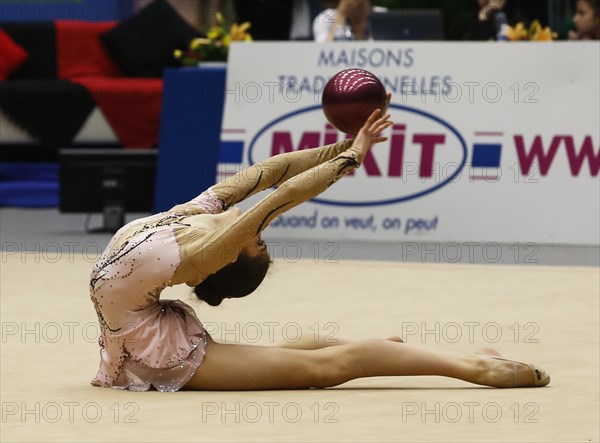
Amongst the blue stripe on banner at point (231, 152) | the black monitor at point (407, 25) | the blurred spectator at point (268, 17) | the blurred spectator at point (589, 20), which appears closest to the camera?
the blue stripe on banner at point (231, 152)

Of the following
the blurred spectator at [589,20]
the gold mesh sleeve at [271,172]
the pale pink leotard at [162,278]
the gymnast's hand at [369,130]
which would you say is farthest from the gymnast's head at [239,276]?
the blurred spectator at [589,20]

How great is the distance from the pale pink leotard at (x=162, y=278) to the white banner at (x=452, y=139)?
4.81 m

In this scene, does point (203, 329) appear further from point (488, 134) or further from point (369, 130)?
point (488, 134)

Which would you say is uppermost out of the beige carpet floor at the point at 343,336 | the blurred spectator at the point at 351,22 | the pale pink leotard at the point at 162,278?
the blurred spectator at the point at 351,22

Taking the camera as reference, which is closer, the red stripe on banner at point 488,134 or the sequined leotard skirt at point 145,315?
the sequined leotard skirt at point 145,315

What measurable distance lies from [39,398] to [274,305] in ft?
8.41

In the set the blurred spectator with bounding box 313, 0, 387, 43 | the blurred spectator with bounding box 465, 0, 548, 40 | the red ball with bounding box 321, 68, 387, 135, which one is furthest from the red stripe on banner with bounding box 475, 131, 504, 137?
the red ball with bounding box 321, 68, 387, 135

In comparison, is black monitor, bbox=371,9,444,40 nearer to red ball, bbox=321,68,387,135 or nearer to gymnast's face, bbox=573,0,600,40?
gymnast's face, bbox=573,0,600,40

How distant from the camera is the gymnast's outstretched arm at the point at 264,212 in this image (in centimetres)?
473

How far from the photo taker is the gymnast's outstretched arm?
4730 mm

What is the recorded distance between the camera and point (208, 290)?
5.14 metres

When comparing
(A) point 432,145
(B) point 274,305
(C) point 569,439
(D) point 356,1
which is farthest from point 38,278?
(C) point 569,439

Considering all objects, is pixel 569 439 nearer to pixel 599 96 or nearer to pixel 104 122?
pixel 599 96

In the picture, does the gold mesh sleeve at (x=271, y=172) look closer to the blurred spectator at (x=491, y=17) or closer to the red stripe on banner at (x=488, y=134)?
the red stripe on banner at (x=488, y=134)
